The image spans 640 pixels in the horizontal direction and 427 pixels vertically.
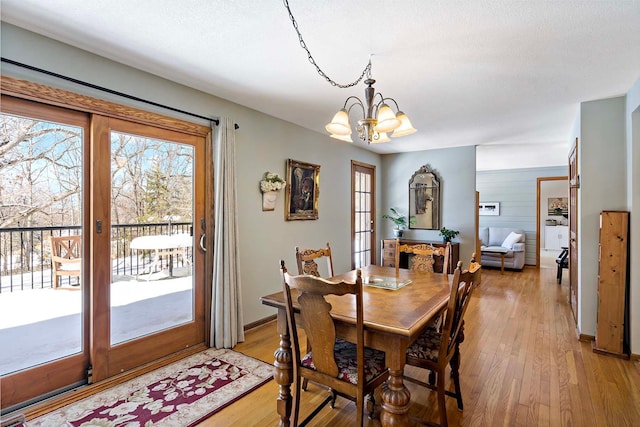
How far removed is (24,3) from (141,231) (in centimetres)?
163

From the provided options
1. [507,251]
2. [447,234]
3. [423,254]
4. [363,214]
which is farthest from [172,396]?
[507,251]

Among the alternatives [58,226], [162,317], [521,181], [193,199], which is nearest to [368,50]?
[193,199]

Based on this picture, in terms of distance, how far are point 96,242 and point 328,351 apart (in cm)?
194

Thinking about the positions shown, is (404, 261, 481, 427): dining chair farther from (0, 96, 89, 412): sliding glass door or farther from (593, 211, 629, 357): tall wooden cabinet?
(0, 96, 89, 412): sliding glass door

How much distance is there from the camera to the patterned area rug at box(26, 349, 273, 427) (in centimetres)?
198

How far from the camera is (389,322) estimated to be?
1.59 m

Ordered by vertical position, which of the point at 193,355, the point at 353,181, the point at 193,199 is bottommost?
the point at 193,355

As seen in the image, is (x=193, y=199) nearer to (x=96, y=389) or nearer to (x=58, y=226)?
(x=58, y=226)

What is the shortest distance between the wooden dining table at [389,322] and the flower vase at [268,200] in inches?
60.3

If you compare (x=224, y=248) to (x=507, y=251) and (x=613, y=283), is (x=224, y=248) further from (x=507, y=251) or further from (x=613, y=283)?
(x=507, y=251)

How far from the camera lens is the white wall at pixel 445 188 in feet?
17.8

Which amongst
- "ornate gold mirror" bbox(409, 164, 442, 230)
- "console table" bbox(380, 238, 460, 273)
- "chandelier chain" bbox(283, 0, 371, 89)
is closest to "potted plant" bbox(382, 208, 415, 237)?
"ornate gold mirror" bbox(409, 164, 442, 230)

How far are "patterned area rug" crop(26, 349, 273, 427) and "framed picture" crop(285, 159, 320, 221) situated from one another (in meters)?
1.90

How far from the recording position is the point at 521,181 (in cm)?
781
